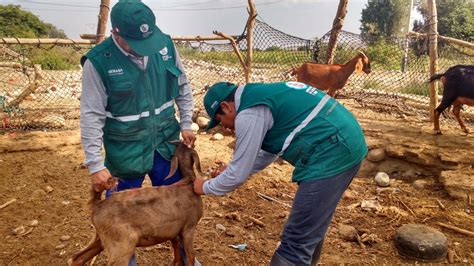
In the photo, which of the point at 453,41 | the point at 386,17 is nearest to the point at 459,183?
the point at 453,41

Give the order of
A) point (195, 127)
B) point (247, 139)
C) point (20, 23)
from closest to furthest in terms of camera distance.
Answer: point (247, 139), point (195, 127), point (20, 23)

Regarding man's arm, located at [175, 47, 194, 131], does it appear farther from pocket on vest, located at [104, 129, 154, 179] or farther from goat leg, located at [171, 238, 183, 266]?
goat leg, located at [171, 238, 183, 266]

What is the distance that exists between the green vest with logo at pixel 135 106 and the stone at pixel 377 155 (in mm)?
3944

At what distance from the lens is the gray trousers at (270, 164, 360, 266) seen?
250 centimetres

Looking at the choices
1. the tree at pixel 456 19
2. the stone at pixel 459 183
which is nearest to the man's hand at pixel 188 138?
the stone at pixel 459 183

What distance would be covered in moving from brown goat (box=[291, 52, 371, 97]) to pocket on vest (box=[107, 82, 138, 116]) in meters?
6.06

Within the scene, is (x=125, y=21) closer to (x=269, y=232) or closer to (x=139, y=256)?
(x=139, y=256)

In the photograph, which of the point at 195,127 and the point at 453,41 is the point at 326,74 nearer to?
the point at 453,41

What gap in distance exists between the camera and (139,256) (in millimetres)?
3770

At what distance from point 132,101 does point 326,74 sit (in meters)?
6.28

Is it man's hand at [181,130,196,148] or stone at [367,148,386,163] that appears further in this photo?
stone at [367,148,386,163]

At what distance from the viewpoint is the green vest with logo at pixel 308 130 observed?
243 cm

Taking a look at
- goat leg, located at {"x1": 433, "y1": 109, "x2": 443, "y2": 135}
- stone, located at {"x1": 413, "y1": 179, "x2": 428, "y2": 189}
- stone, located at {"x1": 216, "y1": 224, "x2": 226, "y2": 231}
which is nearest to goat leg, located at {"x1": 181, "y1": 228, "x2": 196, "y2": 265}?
stone, located at {"x1": 216, "y1": 224, "x2": 226, "y2": 231}

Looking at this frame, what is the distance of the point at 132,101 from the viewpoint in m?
2.79
